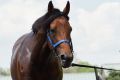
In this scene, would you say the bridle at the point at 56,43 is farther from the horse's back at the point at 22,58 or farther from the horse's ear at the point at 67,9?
the horse's back at the point at 22,58

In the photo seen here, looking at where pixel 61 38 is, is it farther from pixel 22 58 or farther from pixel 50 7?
pixel 22 58

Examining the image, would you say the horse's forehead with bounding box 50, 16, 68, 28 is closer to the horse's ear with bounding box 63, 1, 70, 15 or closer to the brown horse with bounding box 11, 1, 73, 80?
the brown horse with bounding box 11, 1, 73, 80

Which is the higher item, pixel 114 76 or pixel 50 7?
pixel 50 7

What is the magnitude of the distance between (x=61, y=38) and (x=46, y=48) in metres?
0.57

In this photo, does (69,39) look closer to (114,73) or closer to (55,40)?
(55,40)

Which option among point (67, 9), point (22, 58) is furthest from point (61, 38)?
point (22, 58)

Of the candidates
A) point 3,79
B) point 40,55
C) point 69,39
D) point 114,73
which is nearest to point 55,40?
point 69,39

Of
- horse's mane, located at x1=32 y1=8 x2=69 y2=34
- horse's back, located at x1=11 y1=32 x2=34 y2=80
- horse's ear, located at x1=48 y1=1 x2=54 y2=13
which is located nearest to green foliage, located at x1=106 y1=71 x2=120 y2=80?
horse's back, located at x1=11 y1=32 x2=34 y2=80

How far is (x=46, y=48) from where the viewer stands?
587 centimetres

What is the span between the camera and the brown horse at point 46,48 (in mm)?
5379

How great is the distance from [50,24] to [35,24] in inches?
18.1

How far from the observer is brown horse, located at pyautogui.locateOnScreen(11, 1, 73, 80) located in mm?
5379

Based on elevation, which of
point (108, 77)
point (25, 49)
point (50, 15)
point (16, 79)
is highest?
point (50, 15)

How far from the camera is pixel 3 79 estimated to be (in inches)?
401
